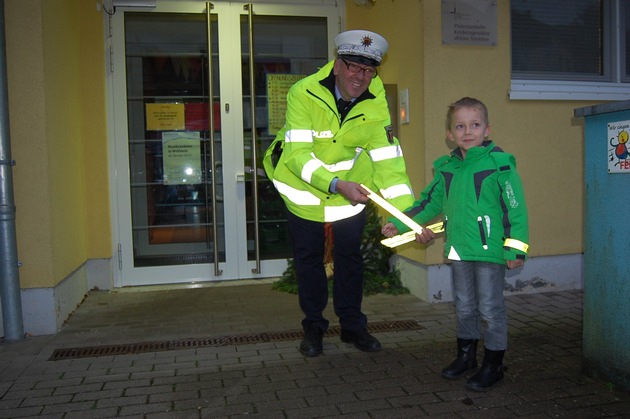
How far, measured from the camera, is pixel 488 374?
11.6 ft

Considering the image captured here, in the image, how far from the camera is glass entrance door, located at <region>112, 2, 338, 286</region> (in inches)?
251

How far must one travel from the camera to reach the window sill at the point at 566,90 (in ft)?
18.7

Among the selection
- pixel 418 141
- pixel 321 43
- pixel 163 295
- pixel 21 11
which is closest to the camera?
pixel 21 11

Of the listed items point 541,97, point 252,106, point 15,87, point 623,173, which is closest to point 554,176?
point 541,97

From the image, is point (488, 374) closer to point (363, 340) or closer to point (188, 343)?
point (363, 340)

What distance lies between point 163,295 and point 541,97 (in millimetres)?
4047

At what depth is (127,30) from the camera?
6.35m

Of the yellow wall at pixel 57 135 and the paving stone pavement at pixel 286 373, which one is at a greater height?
the yellow wall at pixel 57 135

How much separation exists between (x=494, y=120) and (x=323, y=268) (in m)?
2.39

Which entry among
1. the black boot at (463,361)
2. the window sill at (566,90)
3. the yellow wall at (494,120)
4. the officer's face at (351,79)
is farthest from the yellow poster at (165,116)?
the black boot at (463,361)

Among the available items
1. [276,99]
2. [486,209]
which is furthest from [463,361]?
[276,99]

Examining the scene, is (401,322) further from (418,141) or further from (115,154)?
(115,154)

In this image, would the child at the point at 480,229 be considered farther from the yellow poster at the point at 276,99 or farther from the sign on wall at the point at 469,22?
the yellow poster at the point at 276,99

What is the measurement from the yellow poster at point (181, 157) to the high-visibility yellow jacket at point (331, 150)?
2.44 meters
